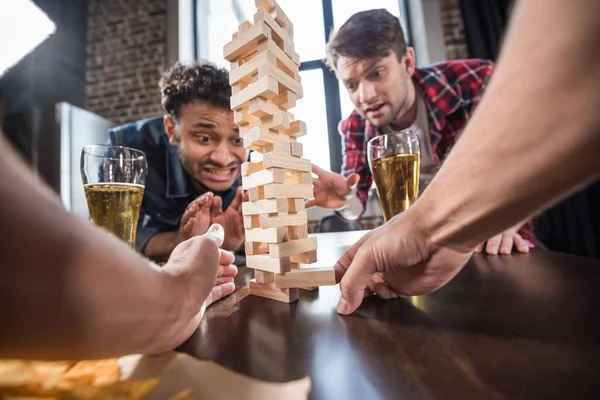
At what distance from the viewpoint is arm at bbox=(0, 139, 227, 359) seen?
176mm

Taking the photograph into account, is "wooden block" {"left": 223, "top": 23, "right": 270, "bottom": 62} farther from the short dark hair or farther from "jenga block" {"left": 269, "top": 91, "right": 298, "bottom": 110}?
the short dark hair

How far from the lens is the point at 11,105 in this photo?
3.27 m

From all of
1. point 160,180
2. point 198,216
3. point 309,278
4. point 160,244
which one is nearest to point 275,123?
point 309,278

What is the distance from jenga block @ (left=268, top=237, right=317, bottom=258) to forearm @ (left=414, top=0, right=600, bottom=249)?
9.5 inches

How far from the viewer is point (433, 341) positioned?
0.29 meters

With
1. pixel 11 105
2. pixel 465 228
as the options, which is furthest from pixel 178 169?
pixel 11 105

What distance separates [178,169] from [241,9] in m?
3.34

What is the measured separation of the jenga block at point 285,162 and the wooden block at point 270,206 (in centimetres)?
5

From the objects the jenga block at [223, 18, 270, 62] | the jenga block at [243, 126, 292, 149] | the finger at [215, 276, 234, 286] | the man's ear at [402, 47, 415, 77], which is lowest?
the finger at [215, 276, 234, 286]

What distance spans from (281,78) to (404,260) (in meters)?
0.33

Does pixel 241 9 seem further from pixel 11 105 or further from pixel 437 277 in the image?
pixel 437 277

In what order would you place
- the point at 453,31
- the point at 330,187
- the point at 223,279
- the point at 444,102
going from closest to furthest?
1. the point at 223,279
2. the point at 330,187
3. the point at 444,102
4. the point at 453,31

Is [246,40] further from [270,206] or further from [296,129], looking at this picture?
[270,206]

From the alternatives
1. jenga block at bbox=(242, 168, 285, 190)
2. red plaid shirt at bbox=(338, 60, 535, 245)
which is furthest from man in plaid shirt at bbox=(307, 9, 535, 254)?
jenga block at bbox=(242, 168, 285, 190)
